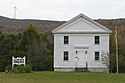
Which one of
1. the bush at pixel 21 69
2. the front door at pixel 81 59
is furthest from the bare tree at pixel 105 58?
the bush at pixel 21 69

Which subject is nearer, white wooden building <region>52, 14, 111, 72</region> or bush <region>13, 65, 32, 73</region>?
bush <region>13, 65, 32, 73</region>

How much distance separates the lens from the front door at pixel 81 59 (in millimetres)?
46375

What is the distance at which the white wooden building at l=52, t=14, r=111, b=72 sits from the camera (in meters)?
46.4

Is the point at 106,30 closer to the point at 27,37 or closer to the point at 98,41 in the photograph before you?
the point at 98,41

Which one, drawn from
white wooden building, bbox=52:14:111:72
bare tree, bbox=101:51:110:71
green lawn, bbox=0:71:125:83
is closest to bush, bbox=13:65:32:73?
green lawn, bbox=0:71:125:83

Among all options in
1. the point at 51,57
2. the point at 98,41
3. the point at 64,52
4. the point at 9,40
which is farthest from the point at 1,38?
the point at 98,41

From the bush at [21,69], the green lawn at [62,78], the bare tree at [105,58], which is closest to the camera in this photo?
the green lawn at [62,78]

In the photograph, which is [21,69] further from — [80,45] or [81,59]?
[80,45]

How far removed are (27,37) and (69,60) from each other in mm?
10336

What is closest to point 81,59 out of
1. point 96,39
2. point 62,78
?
point 96,39

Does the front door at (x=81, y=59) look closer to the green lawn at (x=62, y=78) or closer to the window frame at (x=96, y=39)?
the window frame at (x=96, y=39)

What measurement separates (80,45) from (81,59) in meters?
1.71

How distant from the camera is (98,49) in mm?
46562

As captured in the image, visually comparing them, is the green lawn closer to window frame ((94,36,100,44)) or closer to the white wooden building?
the white wooden building
